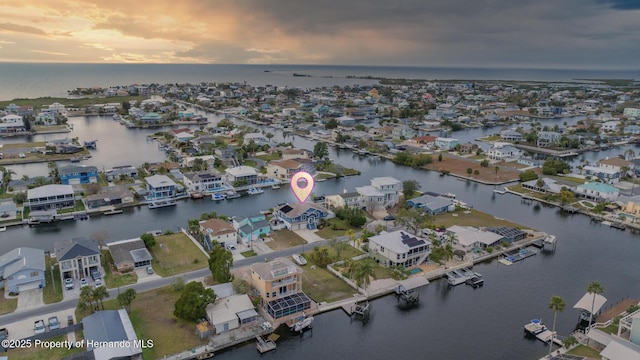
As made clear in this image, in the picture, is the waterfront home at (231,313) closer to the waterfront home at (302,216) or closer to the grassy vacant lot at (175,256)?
the grassy vacant lot at (175,256)

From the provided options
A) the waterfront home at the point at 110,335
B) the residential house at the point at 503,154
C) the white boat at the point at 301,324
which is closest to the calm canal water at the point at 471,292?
the white boat at the point at 301,324

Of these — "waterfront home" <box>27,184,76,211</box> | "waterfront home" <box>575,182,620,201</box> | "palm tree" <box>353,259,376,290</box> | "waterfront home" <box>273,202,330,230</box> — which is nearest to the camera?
"palm tree" <box>353,259,376,290</box>

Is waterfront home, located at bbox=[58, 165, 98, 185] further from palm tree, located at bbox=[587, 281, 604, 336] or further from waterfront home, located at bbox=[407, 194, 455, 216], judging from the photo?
palm tree, located at bbox=[587, 281, 604, 336]

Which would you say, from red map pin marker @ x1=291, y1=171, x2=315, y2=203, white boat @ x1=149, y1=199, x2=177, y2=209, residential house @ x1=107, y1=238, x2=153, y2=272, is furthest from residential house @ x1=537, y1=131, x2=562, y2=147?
residential house @ x1=107, y1=238, x2=153, y2=272

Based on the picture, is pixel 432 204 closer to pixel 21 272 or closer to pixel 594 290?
pixel 594 290

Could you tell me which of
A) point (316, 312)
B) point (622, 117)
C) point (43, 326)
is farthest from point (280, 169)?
point (622, 117)

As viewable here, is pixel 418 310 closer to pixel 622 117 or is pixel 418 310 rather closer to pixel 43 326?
pixel 43 326
